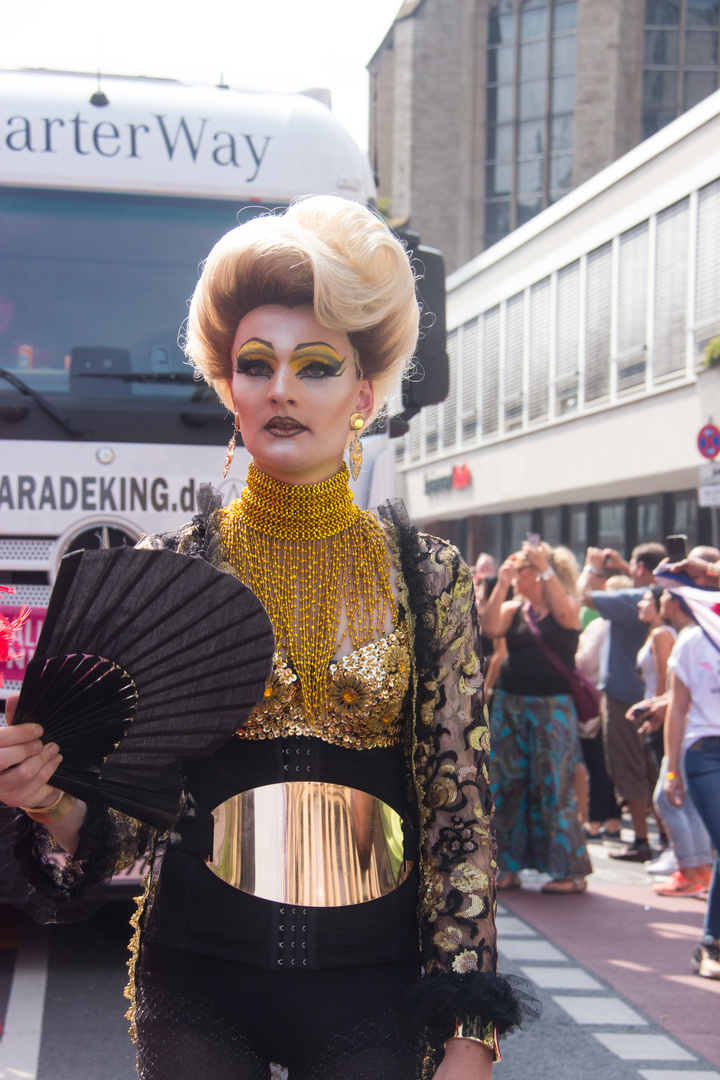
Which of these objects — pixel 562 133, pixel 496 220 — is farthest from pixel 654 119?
pixel 496 220

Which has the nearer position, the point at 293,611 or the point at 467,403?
the point at 293,611

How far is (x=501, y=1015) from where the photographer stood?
1.76 metres

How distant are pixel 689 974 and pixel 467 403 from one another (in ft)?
87.0

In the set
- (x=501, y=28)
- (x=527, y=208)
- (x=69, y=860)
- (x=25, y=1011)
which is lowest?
(x=25, y=1011)

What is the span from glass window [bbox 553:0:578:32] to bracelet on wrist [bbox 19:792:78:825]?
43775 mm

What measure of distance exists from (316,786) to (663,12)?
44.0m

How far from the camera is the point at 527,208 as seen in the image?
44.2 meters

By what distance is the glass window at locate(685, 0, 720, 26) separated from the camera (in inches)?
1620

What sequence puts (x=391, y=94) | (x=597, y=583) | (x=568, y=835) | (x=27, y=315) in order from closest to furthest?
(x=27, y=315) < (x=568, y=835) < (x=597, y=583) < (x=391, y=94)

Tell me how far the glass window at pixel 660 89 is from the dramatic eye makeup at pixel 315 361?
42359mm

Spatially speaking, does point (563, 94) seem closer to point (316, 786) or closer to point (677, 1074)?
point (677, 1074)

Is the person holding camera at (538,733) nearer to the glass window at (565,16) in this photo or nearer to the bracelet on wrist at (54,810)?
the bracelet on wrist at (54,810)

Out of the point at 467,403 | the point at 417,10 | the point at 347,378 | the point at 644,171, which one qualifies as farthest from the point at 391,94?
the point at 347,378

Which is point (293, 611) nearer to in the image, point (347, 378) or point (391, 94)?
point (347, 378)
